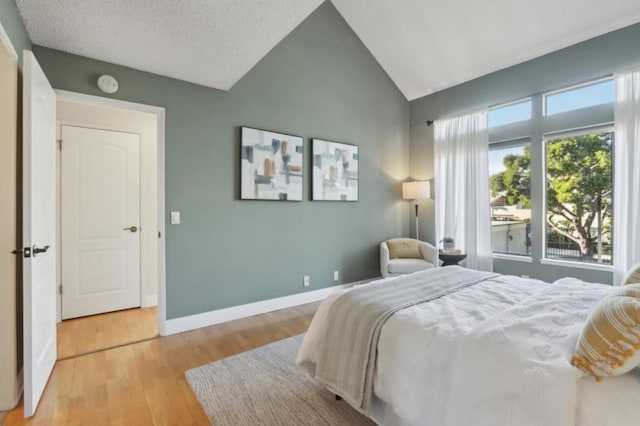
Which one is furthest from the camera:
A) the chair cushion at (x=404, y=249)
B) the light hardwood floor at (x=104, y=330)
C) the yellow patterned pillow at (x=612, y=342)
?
the chair cushion at (x=404, y=249)

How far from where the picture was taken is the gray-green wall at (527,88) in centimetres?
311

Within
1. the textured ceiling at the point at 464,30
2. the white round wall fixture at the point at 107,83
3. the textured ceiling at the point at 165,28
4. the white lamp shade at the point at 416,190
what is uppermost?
the textured ceiling at the point at 464,30

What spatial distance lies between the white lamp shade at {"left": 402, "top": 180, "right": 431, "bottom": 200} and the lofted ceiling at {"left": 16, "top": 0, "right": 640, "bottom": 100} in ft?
4.90

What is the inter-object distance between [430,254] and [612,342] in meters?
3.18

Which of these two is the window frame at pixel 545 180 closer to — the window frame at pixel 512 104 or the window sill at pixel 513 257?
the window sill at pixel 513 257

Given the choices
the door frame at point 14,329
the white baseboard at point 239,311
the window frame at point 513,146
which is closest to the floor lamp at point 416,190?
the window frame at point 513,146

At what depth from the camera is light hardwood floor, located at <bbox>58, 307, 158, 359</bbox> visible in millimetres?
2568

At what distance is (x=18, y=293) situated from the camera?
185cm

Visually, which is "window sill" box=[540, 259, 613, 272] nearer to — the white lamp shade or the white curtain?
the white curtain

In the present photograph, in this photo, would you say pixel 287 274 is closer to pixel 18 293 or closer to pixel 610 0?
pixel 18 293

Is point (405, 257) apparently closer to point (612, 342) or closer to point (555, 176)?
point (555, 176)

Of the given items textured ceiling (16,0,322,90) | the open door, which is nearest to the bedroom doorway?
textured ceiling (16,0,322,90)

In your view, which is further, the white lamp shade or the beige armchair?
the white lamp shade

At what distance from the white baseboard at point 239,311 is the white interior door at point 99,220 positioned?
45.3 inches
